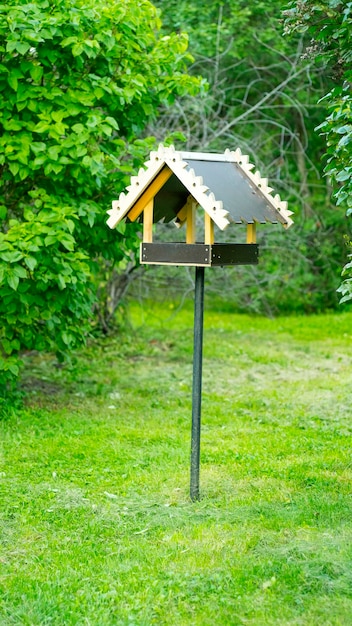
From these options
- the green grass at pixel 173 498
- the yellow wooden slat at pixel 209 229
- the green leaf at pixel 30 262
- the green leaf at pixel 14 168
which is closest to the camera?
the green grass at pixel 173 498

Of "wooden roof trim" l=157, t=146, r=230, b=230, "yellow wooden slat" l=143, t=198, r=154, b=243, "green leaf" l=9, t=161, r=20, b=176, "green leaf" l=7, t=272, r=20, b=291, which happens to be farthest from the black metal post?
"green leaf" l=9, t=161, r=20, b=176

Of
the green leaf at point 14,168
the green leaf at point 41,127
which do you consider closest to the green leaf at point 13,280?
the green leaf at point 14,168

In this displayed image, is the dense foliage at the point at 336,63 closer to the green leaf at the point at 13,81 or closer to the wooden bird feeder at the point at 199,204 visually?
the wooden bird feeder at the point at 199,204

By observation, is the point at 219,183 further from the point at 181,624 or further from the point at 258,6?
the point at 258,6

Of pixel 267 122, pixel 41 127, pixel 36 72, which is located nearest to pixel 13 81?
pixel 36 72

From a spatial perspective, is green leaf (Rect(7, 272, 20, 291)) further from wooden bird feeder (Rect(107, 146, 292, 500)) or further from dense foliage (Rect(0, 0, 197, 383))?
wooden bird feeder (Rect(107, 146, 292, 500))

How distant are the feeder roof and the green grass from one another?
162 cm

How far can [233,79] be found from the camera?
12.8 metres

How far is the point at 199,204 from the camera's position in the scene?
17.2 ft

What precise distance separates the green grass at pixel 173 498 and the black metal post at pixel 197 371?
153 mm

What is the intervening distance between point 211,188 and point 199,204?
0.16m

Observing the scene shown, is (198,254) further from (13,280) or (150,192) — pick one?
(13,280)

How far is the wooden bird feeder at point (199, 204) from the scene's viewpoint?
16.7 feet

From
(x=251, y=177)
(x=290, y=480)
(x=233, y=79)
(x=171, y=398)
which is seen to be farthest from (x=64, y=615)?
(x=233, y=79)
